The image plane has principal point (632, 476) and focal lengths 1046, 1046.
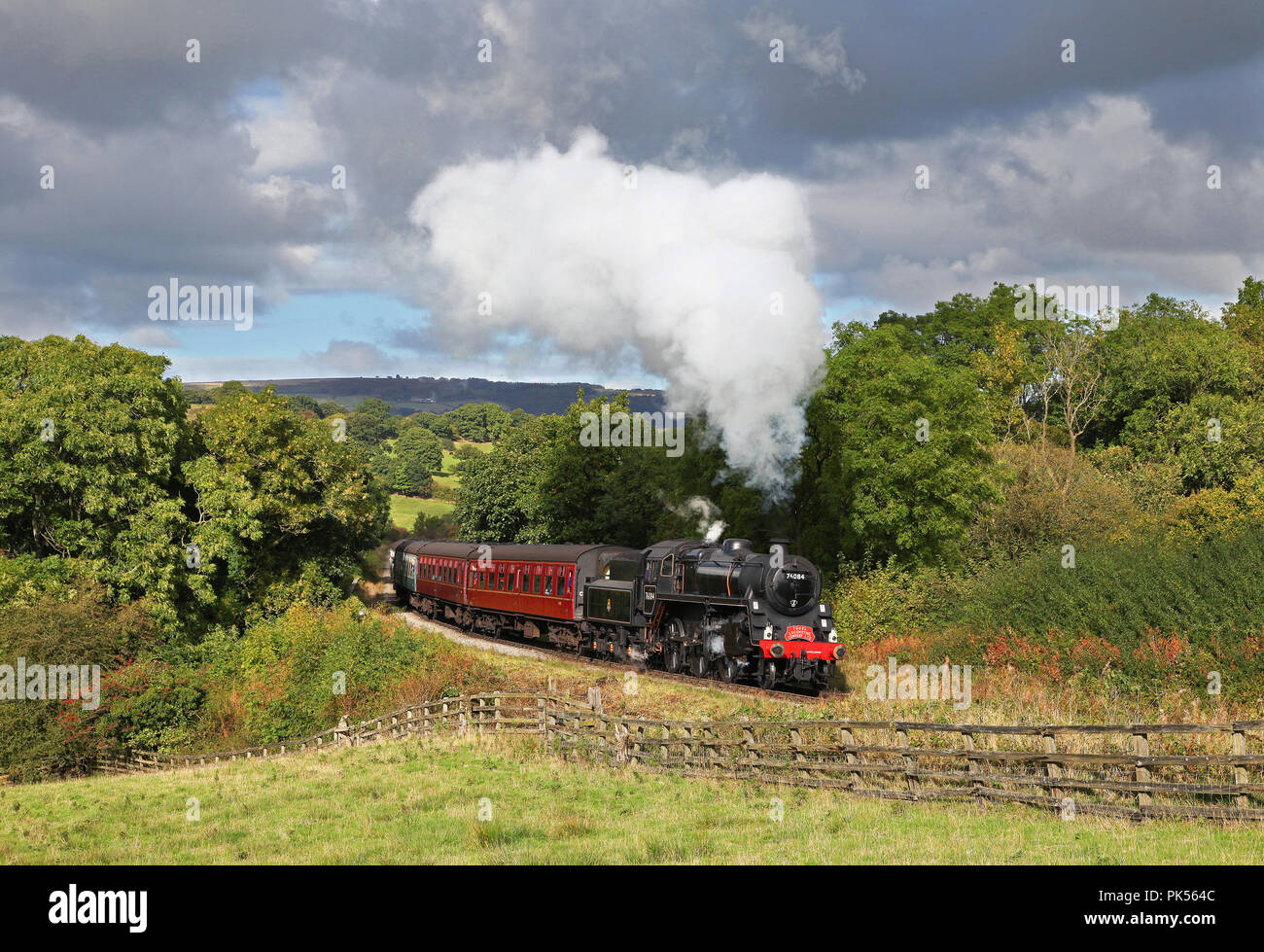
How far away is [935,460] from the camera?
3678 cm

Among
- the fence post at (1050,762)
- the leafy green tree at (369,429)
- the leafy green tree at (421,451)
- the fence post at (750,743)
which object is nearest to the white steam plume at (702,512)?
the fence post at (750,743)

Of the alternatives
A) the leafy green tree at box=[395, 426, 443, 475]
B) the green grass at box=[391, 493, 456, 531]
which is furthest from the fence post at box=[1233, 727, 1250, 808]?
the leafy green tree at box=[395, 426, 443, 475]

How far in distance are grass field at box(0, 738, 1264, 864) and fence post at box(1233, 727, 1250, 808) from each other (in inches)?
16.1

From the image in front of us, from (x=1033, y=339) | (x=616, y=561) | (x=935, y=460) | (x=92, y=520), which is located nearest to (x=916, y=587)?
(x=935, y=460)

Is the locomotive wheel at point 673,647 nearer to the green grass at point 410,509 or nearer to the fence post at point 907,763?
the fence post at point 907,763

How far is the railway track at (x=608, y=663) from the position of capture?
25.5 metres

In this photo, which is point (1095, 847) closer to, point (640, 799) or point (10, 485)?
point (640, 799)

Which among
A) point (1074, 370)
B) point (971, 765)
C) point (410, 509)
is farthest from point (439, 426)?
point (971, 765)

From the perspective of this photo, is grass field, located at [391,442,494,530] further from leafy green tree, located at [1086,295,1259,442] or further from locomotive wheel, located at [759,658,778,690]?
locomotive wheel, located at [759,658,778,690]

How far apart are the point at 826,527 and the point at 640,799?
28.3 m

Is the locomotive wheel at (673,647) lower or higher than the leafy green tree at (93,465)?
lower

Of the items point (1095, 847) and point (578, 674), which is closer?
point (1095, 847)

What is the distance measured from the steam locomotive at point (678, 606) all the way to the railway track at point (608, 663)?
1.02 feet

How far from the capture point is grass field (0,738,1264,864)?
1102cm
